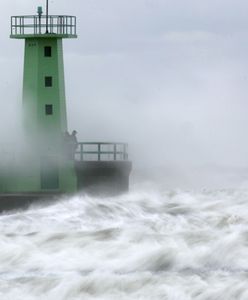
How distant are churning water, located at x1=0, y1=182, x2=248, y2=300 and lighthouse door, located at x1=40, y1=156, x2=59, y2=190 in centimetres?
424

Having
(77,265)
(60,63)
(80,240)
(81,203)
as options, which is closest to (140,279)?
(77,265)

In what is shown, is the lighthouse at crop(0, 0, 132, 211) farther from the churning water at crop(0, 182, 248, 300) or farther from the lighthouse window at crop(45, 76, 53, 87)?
the churning water at crop(0, 182, 248, 300)

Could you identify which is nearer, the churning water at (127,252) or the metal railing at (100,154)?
the churning water at (127,252)

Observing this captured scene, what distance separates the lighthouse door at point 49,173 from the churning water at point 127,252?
13.9ft

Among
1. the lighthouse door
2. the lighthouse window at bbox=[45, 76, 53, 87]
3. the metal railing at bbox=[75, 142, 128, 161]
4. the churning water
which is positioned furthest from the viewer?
the lighthouse window at bbox=[45, 76, 53, 87]

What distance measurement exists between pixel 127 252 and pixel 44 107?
11.2 meters

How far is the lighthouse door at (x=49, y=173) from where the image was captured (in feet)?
108

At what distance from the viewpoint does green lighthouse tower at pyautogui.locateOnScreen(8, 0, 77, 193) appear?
3281cm

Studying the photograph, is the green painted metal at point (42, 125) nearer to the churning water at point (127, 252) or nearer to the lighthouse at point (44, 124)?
the lighthouse at point (44, 124)

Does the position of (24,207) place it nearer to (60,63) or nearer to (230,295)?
(60,63)

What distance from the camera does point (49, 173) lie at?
3288 centimetres

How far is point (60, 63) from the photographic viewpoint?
3322 centimetres

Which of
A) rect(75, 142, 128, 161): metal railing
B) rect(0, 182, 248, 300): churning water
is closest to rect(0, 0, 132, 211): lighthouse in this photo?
rect(75, 142, 128, 161): metal railing

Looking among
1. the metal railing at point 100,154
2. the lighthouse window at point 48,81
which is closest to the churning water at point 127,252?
the metal railing at point 100,154
